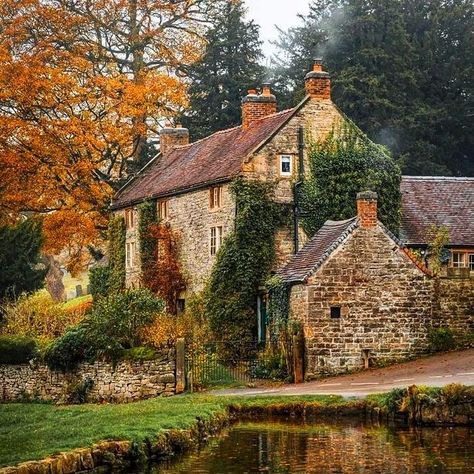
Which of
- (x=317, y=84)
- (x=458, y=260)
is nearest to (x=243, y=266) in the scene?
(x=317, y=84)

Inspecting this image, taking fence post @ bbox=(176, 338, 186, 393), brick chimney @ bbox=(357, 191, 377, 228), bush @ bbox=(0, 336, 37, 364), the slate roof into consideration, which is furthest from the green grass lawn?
brick chimney @ bbox=(357, 191, 377, 228)

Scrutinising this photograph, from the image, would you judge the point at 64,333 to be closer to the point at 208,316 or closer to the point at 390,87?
the point at 208,316

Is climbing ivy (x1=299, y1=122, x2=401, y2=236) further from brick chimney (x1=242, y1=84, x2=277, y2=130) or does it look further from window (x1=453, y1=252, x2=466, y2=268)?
brick chimney (x1=242, y1=84, x2=277, y2=130)

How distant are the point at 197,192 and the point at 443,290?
11672 millimetres

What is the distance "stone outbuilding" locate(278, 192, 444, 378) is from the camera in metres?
38.7

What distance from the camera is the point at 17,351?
135ft

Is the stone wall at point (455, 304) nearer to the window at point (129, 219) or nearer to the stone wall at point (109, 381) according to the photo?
the stone wall at point (109, 381)

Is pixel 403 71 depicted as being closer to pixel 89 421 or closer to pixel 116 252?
pixel 116 252

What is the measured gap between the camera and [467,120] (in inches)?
2785

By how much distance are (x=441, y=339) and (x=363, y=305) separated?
364cm

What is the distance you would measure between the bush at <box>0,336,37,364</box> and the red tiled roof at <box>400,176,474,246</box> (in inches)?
610

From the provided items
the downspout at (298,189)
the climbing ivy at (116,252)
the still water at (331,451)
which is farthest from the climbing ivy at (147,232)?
the still water at (331,451)

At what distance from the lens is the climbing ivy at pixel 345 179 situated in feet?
150

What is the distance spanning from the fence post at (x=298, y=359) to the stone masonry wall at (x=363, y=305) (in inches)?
9.7
